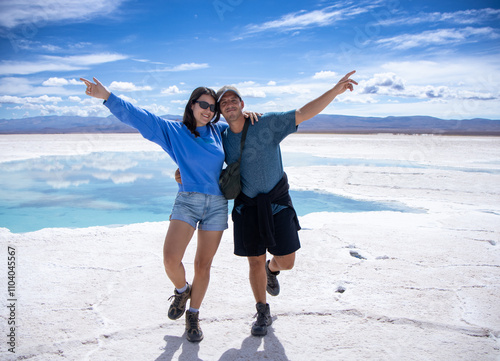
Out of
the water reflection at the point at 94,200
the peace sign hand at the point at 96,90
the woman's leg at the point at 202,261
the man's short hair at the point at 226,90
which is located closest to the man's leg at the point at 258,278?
the woman's leg at the point at 202,261

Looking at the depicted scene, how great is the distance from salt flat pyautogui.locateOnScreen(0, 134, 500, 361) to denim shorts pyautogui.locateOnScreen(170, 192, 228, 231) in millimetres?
768

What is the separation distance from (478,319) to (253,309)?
5.49ft

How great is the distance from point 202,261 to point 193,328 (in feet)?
1.47

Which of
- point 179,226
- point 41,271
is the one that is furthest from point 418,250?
point 41,271

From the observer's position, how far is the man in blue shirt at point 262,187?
2666mm

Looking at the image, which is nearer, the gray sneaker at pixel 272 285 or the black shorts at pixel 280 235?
the black shorts at pixel 280 235

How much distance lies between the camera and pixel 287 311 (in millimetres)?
2928

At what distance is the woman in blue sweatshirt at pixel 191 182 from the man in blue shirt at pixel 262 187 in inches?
5.4

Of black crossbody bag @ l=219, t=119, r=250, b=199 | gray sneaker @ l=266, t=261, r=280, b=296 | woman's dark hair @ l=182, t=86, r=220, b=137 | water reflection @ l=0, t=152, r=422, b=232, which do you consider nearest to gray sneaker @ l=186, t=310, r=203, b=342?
gray sneaker @ l=266, t=261, r=280, b=296

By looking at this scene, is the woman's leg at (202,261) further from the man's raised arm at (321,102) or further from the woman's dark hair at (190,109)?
the man's raised arm at (321,102)

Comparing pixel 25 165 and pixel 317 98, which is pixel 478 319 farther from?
pixel 25 165

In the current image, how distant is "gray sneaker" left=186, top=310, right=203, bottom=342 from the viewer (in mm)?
2504

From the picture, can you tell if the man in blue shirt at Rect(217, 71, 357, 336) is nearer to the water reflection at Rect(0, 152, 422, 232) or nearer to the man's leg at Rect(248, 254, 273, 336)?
the man's leg at Rect(248, 254, 273, 336)

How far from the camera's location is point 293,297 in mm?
3162
